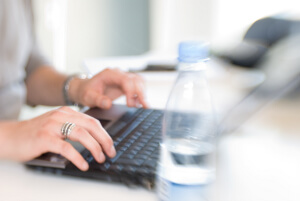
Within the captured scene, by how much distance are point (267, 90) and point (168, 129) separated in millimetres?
302

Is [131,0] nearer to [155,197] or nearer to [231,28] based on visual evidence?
[231,28]

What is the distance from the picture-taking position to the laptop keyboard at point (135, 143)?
0.53m

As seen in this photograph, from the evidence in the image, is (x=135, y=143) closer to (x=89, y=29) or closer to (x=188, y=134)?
(x=188, y=134)

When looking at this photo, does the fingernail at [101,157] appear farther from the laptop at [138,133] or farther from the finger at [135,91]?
the finger at [135,91]

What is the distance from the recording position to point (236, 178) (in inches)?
21.8

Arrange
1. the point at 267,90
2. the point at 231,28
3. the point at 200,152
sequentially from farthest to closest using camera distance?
1. the point at 231,28
2. the point at 267,90
3. the point at 200,152

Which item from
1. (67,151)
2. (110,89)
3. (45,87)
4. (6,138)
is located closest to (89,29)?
(45,87)

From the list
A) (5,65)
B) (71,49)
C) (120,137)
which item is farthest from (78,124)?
(71,49)

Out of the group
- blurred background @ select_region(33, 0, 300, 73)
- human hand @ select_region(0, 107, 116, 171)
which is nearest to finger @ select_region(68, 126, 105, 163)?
human hand @ select_region(0, 107, 116, 171)

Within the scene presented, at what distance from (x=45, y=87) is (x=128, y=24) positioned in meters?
2.01

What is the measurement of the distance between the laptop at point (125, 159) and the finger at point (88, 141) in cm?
1

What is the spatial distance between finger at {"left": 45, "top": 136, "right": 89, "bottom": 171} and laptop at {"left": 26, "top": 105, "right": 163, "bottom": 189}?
1 centimetres

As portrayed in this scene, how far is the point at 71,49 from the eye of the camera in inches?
118

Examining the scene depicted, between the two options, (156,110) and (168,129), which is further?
(156,110)
